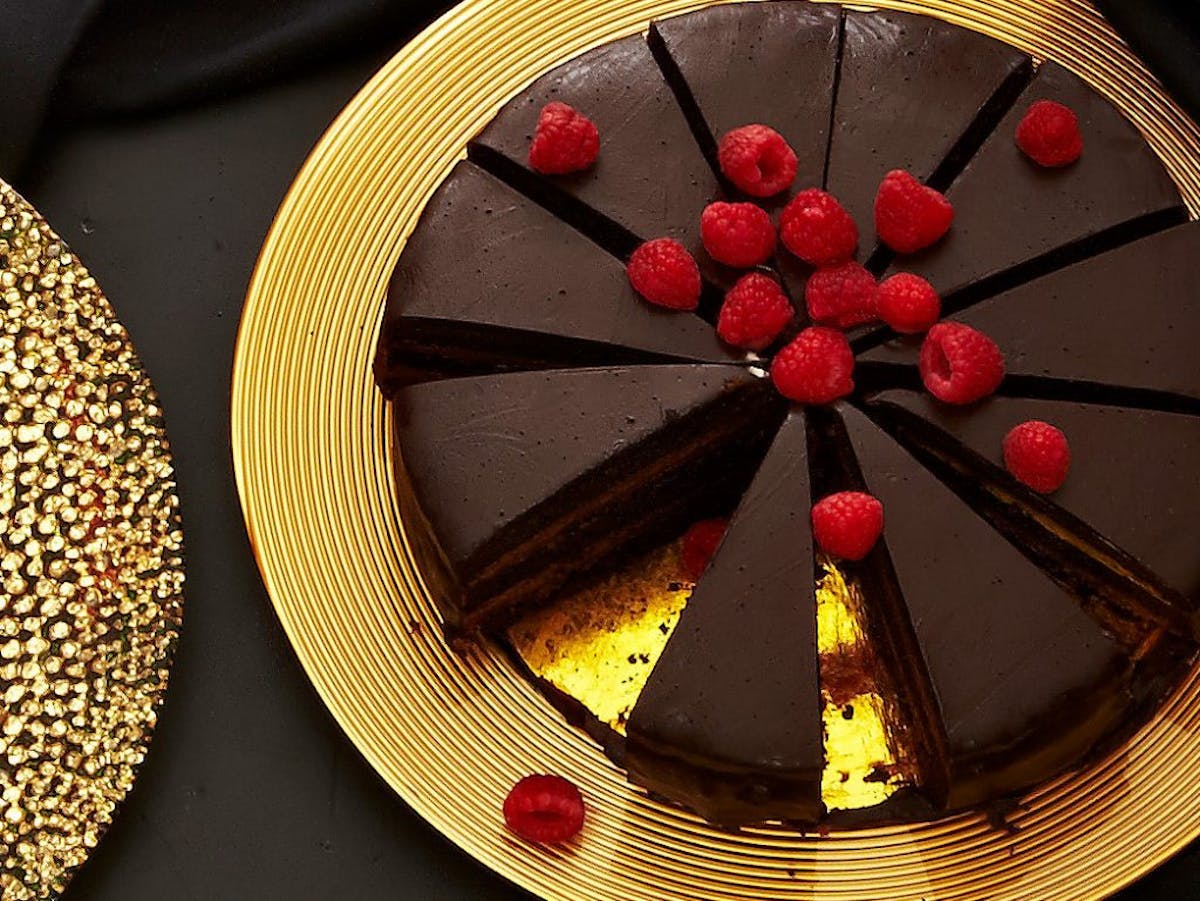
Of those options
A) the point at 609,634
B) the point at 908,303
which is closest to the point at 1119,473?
the point at 908,303

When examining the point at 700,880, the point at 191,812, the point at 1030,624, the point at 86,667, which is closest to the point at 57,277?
the point at 86,667

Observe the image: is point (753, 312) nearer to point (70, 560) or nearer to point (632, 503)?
point (632, 503)

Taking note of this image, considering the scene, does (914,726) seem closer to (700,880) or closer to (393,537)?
(700,880)

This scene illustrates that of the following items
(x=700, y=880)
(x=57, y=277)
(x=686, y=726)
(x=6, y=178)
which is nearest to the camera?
(x=686, y=726)

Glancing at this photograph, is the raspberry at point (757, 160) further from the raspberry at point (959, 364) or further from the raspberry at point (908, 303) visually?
the raspberry at point (959, 364)

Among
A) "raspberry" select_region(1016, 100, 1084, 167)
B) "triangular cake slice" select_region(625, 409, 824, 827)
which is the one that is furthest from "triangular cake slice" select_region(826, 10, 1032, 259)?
"triangular cake slice" select_region(625, 409, 824, 827)

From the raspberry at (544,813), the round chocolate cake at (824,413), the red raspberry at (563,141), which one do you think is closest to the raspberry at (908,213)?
the round chocolate cake at (824,413)
